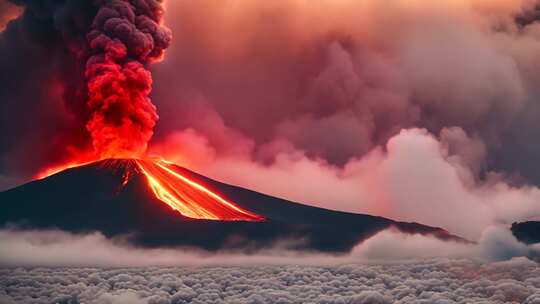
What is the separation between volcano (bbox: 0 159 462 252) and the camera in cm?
5356

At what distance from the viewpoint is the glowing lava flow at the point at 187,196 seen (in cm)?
5562

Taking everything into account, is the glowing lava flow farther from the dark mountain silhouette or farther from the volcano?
the dark mountain silhouette

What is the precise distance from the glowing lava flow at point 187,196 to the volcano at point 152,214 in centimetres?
5

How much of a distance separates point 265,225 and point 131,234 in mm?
6838

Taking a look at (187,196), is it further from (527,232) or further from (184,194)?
(527,232)

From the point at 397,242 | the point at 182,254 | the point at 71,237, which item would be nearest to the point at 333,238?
the point at 397,242

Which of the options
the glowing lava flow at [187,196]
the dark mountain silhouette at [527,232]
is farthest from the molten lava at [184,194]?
the dark mountain silhouette at [527,232]

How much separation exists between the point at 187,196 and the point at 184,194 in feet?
0.64

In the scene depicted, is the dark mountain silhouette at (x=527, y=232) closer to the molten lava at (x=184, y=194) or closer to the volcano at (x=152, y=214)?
the volcano at (x=152, y=214)

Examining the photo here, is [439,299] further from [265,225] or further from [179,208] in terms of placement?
[179,208]

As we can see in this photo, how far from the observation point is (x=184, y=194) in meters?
57.5

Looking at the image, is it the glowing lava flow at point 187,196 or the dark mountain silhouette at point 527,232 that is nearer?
the dark mountain silhouette at point 527,232

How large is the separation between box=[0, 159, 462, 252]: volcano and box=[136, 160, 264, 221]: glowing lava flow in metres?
0.05

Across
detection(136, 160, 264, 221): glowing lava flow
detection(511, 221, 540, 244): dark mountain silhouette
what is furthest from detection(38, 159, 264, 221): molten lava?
detection(511, 221, 540, 244): dark mountain silhouette
